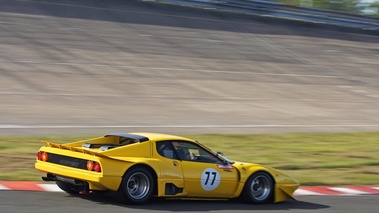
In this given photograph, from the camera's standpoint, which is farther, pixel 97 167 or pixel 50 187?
pixel 50 187

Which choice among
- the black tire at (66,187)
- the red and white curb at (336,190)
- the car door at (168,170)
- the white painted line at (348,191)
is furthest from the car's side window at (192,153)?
the white painted line at (348,191)

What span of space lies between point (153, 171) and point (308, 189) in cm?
399

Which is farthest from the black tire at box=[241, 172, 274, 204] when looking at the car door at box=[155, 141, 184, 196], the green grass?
the green grass

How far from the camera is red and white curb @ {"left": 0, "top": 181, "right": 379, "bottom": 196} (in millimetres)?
9602

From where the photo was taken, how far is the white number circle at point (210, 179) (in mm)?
9047

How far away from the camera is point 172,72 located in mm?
25828

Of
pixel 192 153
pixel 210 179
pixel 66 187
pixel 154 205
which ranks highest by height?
pixel 192 153

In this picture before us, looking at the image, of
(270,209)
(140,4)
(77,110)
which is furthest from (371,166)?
(140,4)

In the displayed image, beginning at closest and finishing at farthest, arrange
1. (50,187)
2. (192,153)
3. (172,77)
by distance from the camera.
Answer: (192,153)
(50,187)
(172,77)

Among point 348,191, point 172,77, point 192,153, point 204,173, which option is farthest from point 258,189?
point 172,77

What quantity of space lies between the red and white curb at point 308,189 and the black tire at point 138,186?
5.08 feet

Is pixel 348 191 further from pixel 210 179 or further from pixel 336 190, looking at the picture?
pixel 210 179

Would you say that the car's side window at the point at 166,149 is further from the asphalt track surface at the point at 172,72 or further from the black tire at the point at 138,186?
the asphalt track surface at the point at 172,72

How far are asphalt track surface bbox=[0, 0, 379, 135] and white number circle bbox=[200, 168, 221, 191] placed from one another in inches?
285
